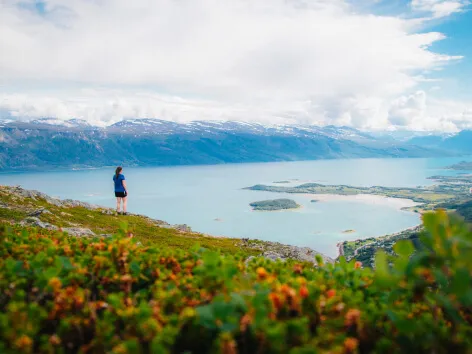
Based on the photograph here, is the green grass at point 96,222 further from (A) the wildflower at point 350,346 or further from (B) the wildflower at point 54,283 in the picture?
(A) the wildflower at point 350,346

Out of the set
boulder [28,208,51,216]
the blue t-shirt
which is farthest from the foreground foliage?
boulder [28,208,51,216]

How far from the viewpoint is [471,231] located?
2924mm

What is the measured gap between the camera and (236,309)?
114 inches

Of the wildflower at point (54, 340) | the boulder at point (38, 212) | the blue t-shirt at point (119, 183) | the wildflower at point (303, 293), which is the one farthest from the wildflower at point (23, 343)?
the boulder at point (38, 212)

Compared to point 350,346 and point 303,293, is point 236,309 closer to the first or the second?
point 303,293

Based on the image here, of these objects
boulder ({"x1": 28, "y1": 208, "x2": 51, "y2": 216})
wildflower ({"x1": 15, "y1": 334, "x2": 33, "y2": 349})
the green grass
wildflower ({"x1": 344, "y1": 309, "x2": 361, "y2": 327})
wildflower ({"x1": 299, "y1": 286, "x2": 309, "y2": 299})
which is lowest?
the green grass

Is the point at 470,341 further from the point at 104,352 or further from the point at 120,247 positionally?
the point at 120,247

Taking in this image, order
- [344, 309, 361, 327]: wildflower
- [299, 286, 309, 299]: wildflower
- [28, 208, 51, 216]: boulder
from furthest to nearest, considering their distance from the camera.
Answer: [28, 208, 51, 216]: boulder
[299, 286, 309, 299]: wildflower
[344, 309, 361, 327]: wildflower

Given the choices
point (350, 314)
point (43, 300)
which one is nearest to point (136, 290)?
point (43, 300)

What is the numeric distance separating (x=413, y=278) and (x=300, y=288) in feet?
3.08

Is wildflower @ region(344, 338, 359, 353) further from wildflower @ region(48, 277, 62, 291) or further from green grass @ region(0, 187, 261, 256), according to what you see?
green grass @ region(0, 187, 261, 256)

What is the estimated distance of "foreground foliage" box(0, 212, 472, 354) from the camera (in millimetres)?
2707

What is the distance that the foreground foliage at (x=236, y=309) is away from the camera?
2.71 m

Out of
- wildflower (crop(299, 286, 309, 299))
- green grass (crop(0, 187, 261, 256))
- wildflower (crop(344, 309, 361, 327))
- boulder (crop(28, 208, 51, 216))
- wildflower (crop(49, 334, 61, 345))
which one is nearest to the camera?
wildflower (crop(49, 334, 61, 345))
